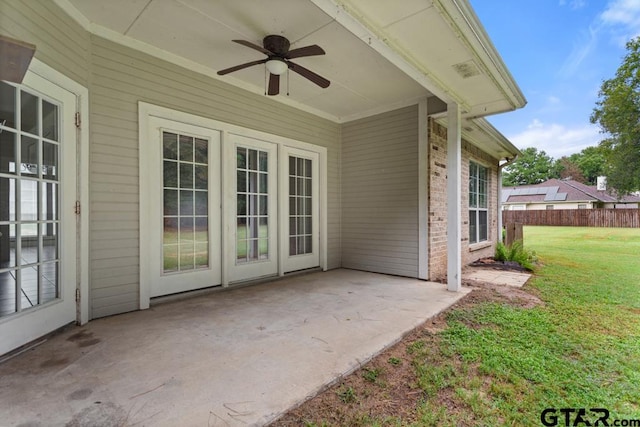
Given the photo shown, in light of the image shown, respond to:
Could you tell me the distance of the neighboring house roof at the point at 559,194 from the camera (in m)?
24.2

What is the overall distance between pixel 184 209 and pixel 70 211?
3.89ft

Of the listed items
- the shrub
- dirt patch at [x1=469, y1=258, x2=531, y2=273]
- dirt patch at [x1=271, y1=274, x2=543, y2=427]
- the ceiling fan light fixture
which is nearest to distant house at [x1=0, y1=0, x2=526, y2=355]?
the ceiling fan light fixture

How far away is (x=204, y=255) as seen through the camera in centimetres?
397

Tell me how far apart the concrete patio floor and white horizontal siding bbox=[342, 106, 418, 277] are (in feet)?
4.70

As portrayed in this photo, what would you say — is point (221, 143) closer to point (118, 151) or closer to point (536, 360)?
point (118, 151)

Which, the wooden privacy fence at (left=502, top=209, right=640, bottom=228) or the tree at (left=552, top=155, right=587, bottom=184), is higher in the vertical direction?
the tree at (left=552, top=155, right=587, bottom=184)

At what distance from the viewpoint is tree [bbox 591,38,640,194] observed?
10.6m

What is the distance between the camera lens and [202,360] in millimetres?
2172

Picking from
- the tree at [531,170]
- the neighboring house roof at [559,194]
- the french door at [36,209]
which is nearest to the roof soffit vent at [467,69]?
the french door at [36,209]

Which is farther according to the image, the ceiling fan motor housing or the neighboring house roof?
the neighboring house roof

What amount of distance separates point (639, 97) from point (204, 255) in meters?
15.4

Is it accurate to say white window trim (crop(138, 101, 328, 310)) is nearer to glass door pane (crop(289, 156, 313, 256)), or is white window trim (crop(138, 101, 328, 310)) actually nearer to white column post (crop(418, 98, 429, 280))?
glass door pane (crop(289, 156, 313, 256))

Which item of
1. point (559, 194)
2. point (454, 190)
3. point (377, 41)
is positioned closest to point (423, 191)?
point (454, 190)

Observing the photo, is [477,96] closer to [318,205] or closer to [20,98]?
[318,205]
